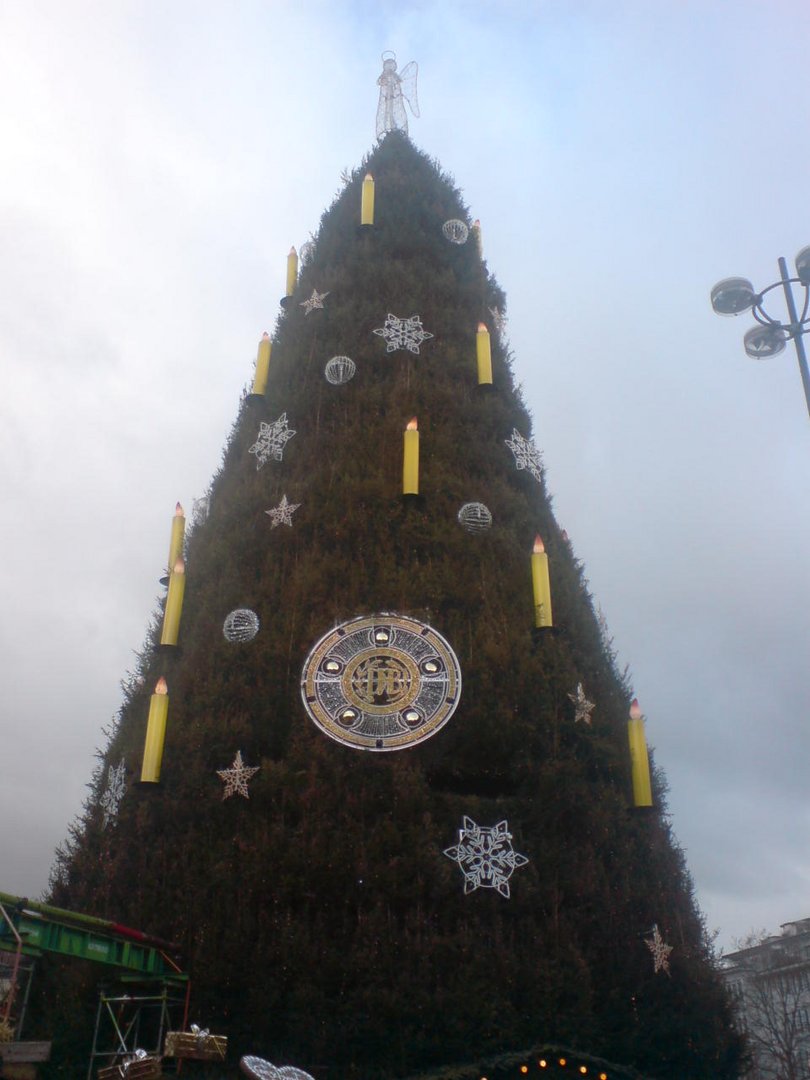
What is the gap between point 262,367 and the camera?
23.9 m

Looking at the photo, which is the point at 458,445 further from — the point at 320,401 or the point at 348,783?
the point at 348,783

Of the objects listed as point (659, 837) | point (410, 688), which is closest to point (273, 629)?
point (410, 688)

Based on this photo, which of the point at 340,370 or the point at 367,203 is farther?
the point at 367,203

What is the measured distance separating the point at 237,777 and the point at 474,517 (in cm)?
659

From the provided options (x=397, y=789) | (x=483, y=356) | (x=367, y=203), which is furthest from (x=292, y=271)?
(x=397, y=789)

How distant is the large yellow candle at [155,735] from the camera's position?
16.7m

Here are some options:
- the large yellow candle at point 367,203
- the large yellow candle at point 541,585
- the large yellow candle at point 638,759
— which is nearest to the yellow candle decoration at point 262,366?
the large yellow candle at point 367,203

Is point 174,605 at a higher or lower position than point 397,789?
higher

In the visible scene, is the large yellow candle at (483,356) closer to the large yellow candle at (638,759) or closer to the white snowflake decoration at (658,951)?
the large yellow candle at (638,759)

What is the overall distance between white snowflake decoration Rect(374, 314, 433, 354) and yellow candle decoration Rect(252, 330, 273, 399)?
→ 9.31 feet

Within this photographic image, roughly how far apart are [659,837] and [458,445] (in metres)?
8.45

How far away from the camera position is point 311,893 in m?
15.0

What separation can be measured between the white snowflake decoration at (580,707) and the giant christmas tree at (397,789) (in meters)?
0.04

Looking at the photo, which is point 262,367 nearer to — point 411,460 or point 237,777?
point 411,460
